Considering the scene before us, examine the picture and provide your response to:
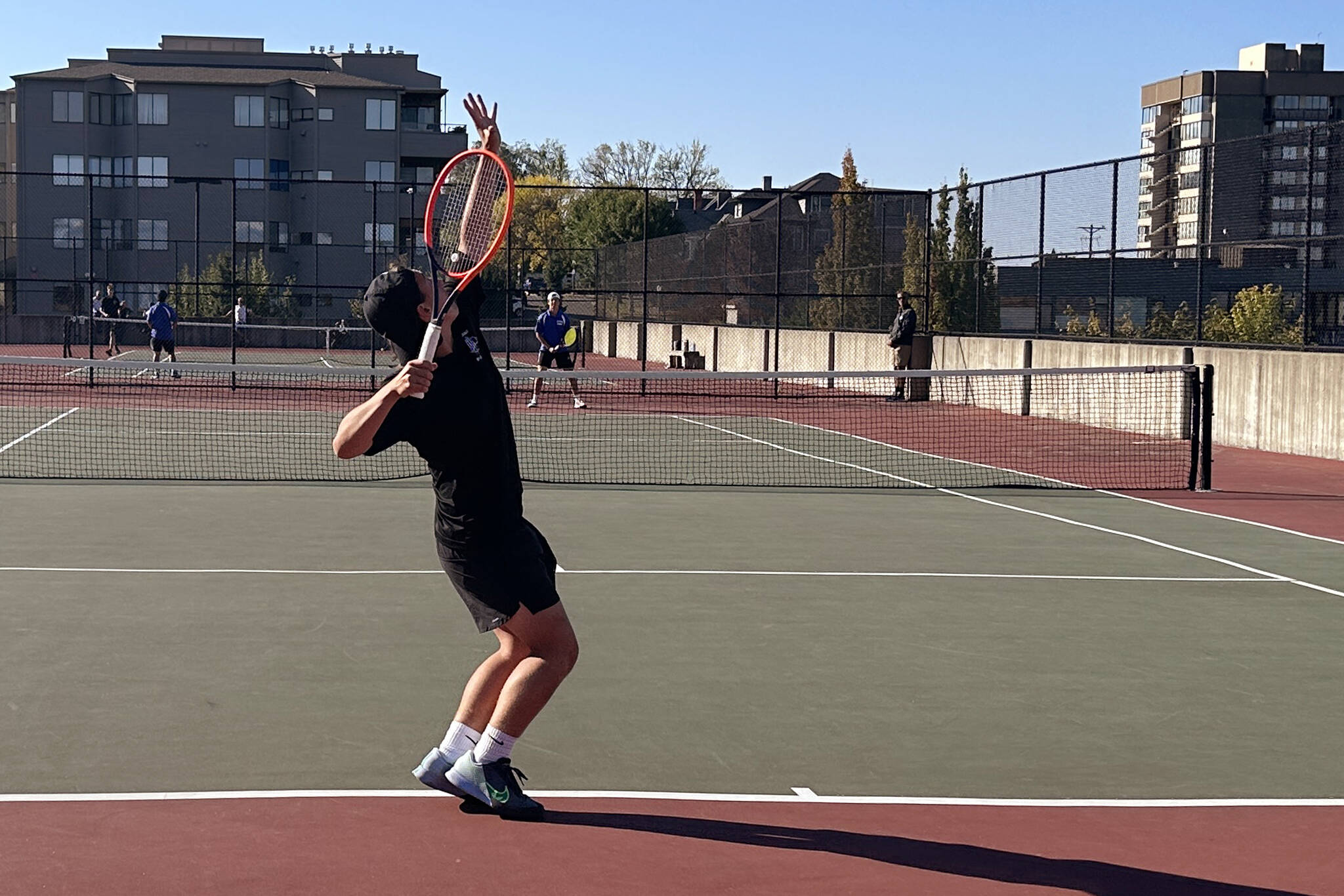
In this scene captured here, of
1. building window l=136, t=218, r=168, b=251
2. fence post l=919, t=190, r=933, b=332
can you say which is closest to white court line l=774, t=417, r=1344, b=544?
fence post l=919, t=190, r=933, b=332

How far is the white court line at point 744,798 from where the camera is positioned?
5.04 m

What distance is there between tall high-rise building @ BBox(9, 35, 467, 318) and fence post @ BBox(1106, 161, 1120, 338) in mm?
43461

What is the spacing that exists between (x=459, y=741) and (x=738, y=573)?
191 inches

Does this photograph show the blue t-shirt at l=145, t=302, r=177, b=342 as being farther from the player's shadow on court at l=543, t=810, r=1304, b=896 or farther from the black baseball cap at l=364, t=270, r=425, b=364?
the player's shadow on court at l=543, t=810, r=1304, b=896

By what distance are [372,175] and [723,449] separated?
5724 cm

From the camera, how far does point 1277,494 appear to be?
14688 mm

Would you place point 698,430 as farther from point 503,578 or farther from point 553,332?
point 503,578

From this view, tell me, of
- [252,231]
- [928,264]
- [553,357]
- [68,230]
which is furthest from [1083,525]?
[252,231]

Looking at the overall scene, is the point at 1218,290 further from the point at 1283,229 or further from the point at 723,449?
the point at 723,449

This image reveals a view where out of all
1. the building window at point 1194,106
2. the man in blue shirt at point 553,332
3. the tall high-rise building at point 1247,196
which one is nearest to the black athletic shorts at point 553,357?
the man in blue shirt at point 553,332

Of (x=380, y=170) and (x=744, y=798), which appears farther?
(x=380, y=170)

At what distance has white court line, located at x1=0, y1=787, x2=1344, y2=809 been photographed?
16.5 feet

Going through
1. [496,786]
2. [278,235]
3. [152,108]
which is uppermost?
[152,108]

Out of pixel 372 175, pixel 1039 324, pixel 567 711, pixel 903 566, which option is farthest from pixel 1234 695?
pixel 372 175
